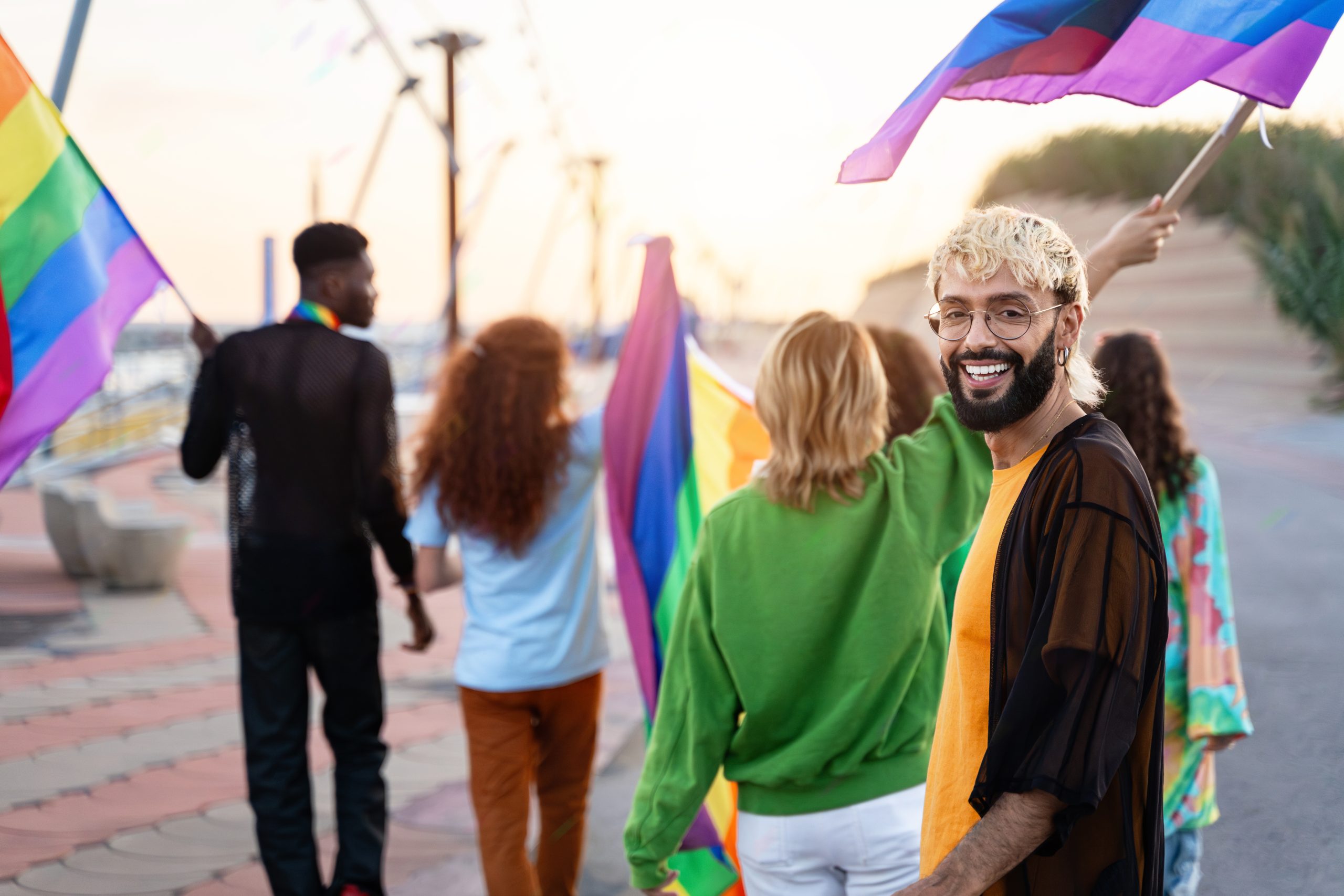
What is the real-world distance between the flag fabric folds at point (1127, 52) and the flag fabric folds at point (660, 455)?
1.39m

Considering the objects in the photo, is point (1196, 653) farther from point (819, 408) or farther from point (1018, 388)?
point (1018, 388)

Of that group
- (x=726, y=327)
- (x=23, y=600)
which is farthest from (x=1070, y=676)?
(x=726, y=327)

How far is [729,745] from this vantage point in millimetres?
2273

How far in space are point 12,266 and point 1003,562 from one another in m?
2.55

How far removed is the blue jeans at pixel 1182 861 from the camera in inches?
115

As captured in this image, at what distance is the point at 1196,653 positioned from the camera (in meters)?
2.81

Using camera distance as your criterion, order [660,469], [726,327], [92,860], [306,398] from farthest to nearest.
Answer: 1. [726,327]
2. [92,860]
3. [660,469]
4. [306,398]

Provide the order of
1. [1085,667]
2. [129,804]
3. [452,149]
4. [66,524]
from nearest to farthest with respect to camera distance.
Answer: [1085,667]
[129,804]
[66,524]
[452,149]

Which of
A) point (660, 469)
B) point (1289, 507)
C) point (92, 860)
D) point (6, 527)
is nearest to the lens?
point (660, 469)

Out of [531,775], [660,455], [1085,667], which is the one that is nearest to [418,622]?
[531,775]

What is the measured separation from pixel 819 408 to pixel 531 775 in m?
1.58

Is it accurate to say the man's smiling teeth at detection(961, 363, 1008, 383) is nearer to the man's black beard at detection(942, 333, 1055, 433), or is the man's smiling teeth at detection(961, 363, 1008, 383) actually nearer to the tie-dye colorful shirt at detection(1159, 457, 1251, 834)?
the man's black beard at detection(942, 333, 1055, 433)

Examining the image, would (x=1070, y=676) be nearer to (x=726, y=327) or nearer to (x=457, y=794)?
(x=457, y=794)

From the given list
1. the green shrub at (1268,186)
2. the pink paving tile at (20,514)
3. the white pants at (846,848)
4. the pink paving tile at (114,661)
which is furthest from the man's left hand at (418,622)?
the pink paving tile at (20,514)
